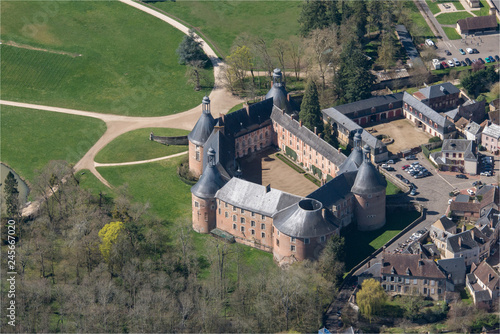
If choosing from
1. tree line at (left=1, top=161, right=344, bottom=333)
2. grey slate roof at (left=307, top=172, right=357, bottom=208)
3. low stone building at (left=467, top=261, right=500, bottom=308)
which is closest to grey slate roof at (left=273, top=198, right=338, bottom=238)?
grey slate roof at (left=307, top=172, right=357, bottom=208)

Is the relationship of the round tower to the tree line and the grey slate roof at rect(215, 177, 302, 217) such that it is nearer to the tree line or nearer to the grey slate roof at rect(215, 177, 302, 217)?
the grey slate roof at rect(215, 177, 302, 217)

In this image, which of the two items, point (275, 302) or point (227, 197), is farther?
point (227, 197)

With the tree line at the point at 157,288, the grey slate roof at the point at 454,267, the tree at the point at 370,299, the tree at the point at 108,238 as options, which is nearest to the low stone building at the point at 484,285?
the grey slate roof at the point at 454,267

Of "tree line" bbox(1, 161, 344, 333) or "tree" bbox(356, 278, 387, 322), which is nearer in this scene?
"tree line" bbox(1, 161, 344, 333)

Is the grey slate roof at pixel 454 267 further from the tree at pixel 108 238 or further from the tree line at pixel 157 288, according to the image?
the tree at pixel 108 238

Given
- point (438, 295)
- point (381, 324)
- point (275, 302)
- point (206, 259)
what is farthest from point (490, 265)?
point (206, 259)

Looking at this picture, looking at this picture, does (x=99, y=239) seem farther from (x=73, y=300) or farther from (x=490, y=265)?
(x=490, y=265)
